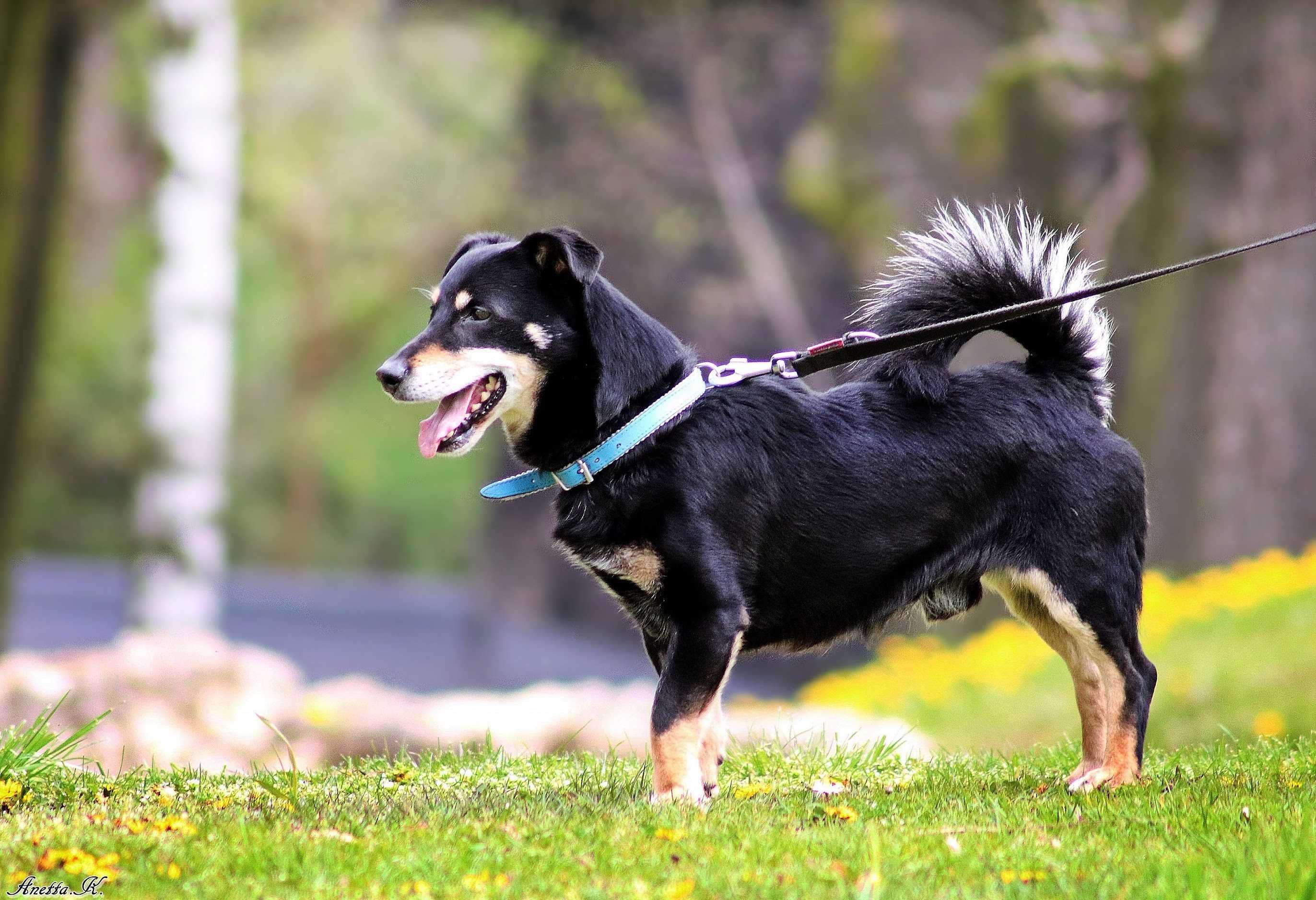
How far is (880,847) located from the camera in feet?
11.1

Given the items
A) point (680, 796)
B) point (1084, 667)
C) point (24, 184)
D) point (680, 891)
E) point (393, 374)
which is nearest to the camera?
point (680, 891)

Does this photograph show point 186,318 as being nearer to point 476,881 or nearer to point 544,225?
point 544,225

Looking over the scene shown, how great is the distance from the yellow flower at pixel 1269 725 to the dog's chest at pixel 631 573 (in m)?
3.81

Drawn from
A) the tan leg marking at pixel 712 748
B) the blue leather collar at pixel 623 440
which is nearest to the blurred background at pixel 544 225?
the tan leg marking at pixel 712 748

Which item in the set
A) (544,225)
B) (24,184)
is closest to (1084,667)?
(24,184)

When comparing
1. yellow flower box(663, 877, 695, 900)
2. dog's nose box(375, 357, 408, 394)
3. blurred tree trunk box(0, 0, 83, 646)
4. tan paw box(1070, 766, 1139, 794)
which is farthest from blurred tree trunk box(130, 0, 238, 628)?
yellow flower box(663, 877, 695, 900)

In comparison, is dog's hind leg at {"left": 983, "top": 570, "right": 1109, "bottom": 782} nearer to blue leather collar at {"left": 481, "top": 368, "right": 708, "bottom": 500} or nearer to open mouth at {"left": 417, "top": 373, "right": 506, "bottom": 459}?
blue leather collar at {"left": 481, "top": 368, "right": 708, "bottom": 500}

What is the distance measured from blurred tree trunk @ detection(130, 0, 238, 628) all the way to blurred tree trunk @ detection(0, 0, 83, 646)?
807 millimetres

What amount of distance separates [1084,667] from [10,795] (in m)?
3.39

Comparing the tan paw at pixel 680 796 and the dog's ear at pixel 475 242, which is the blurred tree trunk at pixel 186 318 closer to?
the dog's ear at pixel 475 242

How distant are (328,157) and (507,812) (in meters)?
17.9

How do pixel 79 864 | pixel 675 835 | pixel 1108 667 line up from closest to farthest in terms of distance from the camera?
pixel 79 864 < pixel 675 835 < pixel 1108 667

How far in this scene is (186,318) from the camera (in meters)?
11.1

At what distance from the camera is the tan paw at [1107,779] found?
4328 mm
